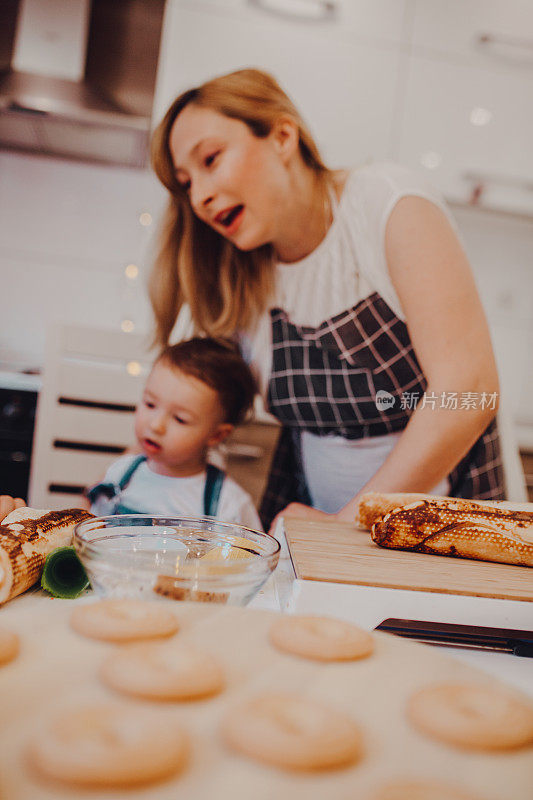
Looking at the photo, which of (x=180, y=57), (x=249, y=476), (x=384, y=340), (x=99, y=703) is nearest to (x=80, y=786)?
(x=99, y=703)

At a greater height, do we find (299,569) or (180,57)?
Result: (180,57)

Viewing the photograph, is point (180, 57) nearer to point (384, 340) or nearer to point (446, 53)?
point (446, 53)

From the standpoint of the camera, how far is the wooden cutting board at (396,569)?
42cm

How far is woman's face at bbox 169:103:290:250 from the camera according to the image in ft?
3.16

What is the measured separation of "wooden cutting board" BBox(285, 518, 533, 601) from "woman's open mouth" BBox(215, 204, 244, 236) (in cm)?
58

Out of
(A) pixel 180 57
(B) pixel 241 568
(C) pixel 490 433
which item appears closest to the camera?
(B) pixel 241 568

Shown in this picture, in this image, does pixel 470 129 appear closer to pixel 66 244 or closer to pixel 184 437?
pixel 66 244

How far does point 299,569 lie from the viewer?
1.41ft

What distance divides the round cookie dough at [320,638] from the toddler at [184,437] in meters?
0.83

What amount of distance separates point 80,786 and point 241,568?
0.56 ft

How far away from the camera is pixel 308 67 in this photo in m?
2.00

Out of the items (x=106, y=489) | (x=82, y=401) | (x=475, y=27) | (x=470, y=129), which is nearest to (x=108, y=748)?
(x=106, y=489)

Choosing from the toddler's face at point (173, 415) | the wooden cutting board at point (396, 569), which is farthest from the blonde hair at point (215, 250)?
the wooden cutting board at point (396, 569)

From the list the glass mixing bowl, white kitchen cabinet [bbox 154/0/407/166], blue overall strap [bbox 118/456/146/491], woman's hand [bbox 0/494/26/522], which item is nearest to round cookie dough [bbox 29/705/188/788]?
the glass mixing bowl
